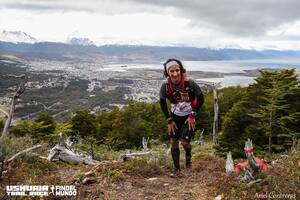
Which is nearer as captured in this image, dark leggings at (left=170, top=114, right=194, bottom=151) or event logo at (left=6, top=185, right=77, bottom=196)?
event logo at (left=6, top=185, right=77, bottom=196)

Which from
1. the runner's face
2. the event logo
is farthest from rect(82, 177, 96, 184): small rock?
the runner's face

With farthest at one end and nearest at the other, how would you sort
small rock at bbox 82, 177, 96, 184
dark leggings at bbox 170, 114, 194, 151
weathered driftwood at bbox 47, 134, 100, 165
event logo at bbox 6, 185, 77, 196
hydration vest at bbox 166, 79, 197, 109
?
weathered driftwood at bbox 47, 134, 100, 165, dark leggings at bbox 170, 114, 194, 151, hydration vest at bbox 166, 79, 197, 109, small rock at bbox 82, 177, 96, 184, event logo at bbox 6, 185, 77, 196

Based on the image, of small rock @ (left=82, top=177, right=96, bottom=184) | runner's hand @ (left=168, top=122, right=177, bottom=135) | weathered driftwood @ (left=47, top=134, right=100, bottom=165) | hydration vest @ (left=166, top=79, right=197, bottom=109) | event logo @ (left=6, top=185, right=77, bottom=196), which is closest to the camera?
event logo @ (left=6, top=185, right=77, bottom=196)

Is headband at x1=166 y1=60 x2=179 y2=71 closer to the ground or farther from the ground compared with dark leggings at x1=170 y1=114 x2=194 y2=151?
farther from the ground

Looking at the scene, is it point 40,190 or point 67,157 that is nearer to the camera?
point 40,190

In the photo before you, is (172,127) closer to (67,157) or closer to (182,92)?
(182,92)

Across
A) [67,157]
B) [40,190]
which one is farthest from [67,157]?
[40,190]

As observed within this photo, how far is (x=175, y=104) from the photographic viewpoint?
7.77m

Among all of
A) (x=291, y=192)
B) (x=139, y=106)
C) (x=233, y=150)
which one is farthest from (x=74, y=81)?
(x=291, y=192)

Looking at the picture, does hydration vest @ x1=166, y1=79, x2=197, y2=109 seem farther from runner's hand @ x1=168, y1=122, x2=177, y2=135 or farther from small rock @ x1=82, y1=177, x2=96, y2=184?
small rock @ x1=82, y1=177, x2=96, y2=184

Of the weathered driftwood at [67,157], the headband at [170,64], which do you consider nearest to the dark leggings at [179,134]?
the headband at [170,64]

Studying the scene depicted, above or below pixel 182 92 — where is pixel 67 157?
below

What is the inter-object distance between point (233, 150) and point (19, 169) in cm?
1362

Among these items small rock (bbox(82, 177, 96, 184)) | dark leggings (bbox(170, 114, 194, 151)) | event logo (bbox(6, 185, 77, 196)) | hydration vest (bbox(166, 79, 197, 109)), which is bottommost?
small rock (bbox(82, 177, 96, 184))
